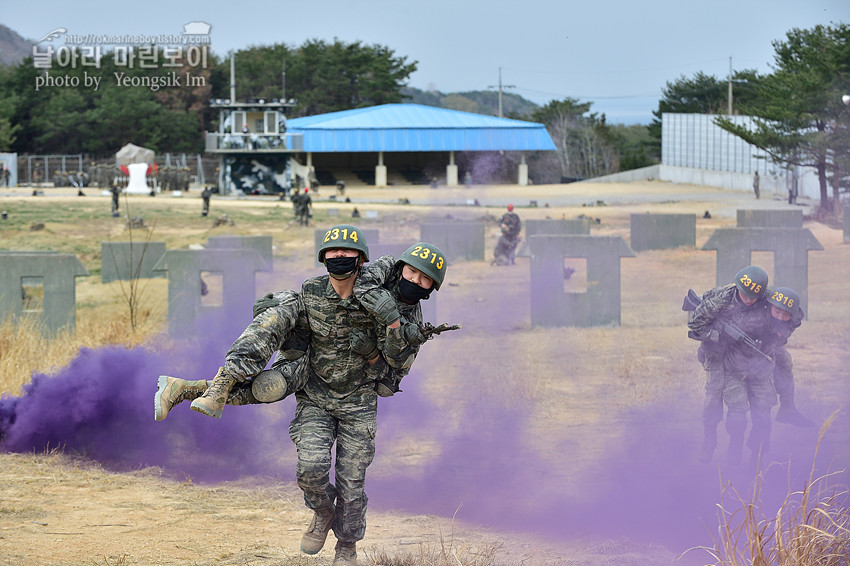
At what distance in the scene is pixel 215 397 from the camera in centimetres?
523

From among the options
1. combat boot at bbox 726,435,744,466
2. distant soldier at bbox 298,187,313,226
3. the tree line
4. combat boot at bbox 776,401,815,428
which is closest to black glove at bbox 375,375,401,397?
combat boot at bbox 726,435,744,466

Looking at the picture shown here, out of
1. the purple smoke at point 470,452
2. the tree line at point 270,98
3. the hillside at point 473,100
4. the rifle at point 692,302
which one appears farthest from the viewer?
the hillside at point 473,100

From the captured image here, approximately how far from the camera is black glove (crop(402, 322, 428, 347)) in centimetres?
554

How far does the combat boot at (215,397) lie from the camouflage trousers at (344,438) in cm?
66

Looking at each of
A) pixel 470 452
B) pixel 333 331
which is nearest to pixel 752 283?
pixel 470 452

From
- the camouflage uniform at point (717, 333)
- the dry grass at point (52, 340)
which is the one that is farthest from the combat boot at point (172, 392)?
the dry grass at point (52, 340)

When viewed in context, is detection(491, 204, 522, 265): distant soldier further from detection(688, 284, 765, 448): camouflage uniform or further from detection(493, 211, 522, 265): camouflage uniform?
detection(688, 284, 765, 448): camouflage uniform

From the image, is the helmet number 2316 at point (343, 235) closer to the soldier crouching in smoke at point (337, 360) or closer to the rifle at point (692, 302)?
the soldier crouching in smoke at point (337, 360)

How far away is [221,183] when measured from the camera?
1992 inches

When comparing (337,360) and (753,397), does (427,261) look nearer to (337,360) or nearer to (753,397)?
(337,360)

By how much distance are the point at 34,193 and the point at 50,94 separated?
84.3ft

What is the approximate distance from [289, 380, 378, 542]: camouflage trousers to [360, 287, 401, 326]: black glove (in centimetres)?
66

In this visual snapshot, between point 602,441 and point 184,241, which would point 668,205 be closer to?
point 184,241

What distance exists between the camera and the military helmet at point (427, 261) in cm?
552
